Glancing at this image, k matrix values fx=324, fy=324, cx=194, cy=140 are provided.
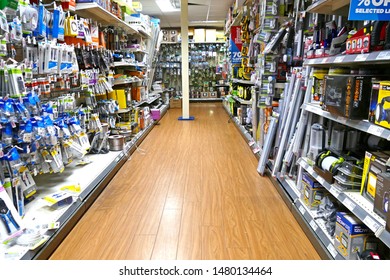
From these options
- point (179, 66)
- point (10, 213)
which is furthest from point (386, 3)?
point (179, 66)

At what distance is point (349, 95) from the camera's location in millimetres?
1847

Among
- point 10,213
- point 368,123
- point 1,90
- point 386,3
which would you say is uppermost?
point 386,3

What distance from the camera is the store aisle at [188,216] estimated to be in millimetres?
2312

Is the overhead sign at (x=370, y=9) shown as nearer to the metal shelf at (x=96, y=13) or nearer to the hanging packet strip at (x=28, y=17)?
the hanging packet strip at (x=28, y=17)

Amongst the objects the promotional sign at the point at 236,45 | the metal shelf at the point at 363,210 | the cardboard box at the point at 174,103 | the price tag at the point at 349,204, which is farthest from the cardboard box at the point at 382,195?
the cardboard box at the point at 174,103

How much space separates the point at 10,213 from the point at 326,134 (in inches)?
91.9

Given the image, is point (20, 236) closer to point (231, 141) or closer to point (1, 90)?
point (1, 90)

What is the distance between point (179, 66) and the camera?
12.7 meters

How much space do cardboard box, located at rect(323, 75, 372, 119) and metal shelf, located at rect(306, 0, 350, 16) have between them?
655 mm

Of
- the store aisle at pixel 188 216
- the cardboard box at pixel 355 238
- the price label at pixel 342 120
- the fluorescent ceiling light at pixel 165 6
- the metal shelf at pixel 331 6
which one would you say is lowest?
the store aisle at pixel 188 216

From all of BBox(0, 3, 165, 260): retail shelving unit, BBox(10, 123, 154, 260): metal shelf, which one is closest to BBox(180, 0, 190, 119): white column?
BBox(0, 3, 165, 260): retail shelving unit

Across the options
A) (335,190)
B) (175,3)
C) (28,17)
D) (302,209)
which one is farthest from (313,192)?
(175,3)

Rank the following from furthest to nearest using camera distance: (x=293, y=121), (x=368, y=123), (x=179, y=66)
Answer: (x=179, y=66) < (x=293, y=121) < (x=368, y=123)

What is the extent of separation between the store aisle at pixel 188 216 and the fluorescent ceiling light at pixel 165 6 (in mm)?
5513
